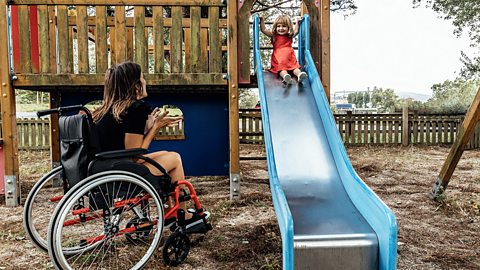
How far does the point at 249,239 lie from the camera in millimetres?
3184

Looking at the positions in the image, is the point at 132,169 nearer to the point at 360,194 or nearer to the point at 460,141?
the point at 360,194

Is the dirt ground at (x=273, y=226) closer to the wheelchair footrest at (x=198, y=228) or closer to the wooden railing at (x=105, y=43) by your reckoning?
the wheelchair footrest at (x=198, y=228)

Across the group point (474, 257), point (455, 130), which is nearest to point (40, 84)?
point (474, 257)

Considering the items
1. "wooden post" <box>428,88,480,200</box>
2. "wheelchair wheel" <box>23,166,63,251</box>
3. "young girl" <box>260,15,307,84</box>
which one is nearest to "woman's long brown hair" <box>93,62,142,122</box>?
"wheelchair wheel" <box>23,166,63,251</box>

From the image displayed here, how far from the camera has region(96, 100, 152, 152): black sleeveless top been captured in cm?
248

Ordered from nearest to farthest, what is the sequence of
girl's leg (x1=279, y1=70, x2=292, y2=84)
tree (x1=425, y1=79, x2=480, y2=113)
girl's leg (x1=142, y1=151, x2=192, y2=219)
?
girl's leg (x1=142, y1=151, x2=192, y2=219) < girl's leg (x1=279, y1=70, x2=292, y2=84) < tree (x1=425, y1=79, x2=480, y2=113)

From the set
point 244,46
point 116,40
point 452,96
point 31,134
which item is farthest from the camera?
point 452,96

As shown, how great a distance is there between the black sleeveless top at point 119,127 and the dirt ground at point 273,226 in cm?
81

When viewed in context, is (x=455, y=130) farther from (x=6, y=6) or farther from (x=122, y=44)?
(x=6, y=6)

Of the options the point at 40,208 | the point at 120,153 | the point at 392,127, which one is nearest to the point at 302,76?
the point at 120,153

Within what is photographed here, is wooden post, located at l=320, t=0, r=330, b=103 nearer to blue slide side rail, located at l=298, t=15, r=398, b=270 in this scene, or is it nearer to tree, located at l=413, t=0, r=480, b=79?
blue slide side rail, located at l=298, t=15, r=398, b=270

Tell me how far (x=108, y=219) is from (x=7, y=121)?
2.66 metres

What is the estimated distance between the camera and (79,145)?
236 cm

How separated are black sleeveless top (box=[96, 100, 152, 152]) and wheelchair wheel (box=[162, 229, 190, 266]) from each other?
641 millimetres
